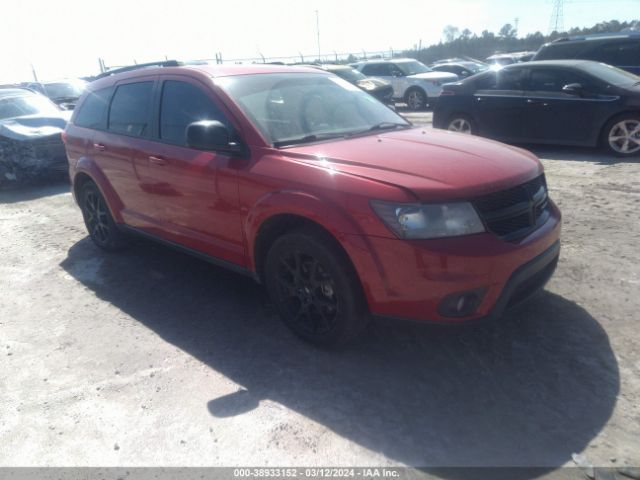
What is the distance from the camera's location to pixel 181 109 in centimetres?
410

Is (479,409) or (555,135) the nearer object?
(479,409)

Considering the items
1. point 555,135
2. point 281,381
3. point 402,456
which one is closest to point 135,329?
point 281,381

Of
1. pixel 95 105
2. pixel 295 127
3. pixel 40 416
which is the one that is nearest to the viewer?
pixel 40 416

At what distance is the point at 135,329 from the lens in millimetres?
3861

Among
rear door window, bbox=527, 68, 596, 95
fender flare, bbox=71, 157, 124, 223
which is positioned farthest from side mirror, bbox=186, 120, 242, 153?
rear door window, bbox=527, 68, 596, 95

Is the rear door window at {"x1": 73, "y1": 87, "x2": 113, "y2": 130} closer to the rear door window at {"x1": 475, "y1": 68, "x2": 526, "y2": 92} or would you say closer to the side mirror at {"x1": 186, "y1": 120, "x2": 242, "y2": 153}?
the side mirror at {"x1": 186, "y1": 120, "x2": 242, "y2": 153}

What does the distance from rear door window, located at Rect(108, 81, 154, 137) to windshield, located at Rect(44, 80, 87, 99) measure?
11.9 m

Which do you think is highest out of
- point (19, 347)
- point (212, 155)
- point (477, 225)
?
point (212, 155)

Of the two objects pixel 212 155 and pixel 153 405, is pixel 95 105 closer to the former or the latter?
pixel 212 155

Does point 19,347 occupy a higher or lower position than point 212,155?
lower

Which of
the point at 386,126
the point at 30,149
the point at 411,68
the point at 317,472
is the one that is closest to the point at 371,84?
the point at 411,68

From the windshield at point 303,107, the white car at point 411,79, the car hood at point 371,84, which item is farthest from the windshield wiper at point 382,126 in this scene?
the white car at point 411,79

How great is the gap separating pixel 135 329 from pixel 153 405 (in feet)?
3.33

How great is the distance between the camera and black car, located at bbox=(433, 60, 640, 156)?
25.9 feet
